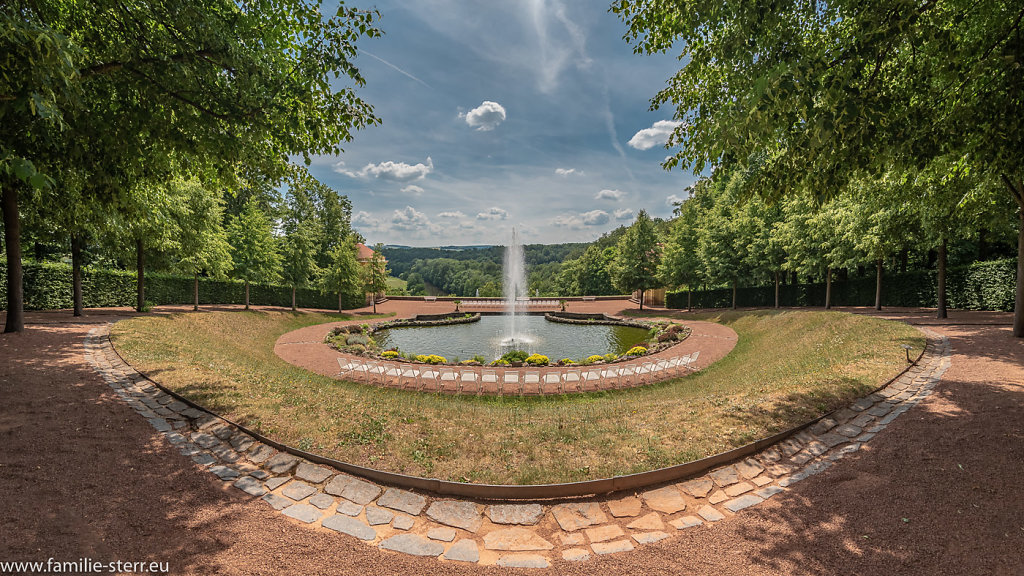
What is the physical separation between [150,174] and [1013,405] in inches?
631

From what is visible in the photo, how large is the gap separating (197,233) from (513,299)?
21.5 m

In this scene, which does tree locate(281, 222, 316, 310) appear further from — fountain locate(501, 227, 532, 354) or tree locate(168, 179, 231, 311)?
fountain locate(501, 227, 532, 354)

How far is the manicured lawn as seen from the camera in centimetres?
548

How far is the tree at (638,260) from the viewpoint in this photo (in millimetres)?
36188

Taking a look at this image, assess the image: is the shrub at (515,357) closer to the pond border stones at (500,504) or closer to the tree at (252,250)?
the pond border stones at (500,504)

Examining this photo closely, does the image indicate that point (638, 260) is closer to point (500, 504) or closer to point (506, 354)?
point (506, 354)

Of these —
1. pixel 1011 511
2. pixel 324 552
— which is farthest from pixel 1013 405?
pixel 324 552

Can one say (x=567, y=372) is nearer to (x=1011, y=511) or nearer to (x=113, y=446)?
(x=1011, y=511)

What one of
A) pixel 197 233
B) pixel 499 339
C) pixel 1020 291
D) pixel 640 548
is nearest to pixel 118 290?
pixel 197 233

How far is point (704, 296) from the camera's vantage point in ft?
124

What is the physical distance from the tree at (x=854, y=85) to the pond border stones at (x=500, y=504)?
4223 mm

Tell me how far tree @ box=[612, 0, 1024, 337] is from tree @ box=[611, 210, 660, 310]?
2900cm

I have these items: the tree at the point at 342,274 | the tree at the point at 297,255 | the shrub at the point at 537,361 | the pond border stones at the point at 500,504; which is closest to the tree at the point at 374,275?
the tree at the point at 342,274

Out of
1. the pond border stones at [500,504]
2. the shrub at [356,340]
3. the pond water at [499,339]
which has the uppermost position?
the pond border stones at [500,504]
